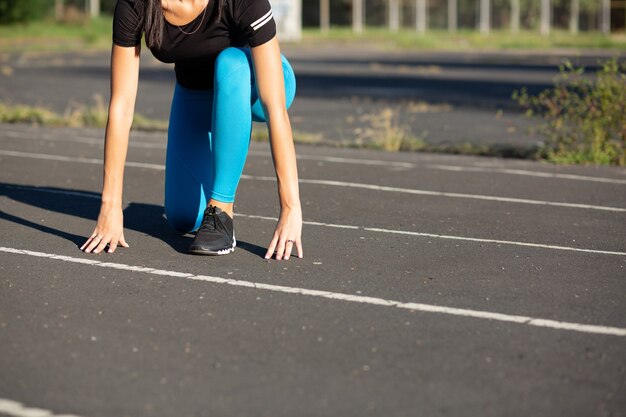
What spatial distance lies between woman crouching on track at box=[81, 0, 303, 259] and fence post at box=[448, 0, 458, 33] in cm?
5385

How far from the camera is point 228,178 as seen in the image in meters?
6.60

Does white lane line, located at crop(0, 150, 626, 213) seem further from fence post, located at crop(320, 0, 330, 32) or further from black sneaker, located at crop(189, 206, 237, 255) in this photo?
fence post, located at crop(320, 0, 330, 32)

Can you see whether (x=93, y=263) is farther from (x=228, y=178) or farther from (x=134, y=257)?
(x=228, y=178)

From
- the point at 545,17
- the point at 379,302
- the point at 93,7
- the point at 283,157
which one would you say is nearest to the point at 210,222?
the point at 283,157

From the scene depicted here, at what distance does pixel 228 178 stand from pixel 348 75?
71.0 ft

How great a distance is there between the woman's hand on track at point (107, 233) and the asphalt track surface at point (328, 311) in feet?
0.28

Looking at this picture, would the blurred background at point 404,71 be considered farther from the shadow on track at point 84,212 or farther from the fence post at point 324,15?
the shadow on track at point 84,212

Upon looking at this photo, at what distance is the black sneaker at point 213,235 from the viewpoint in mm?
6461

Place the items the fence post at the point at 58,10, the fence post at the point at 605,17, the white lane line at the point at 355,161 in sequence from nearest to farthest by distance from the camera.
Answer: the white lane line at the point at 355,161 < the fence post at the point at 58,10 < the fence post at the point at 605,17

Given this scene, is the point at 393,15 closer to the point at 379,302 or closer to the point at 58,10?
the point at 58,10

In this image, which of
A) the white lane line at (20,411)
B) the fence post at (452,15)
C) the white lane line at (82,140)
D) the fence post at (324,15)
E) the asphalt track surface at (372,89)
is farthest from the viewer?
the fence post at (324,15)

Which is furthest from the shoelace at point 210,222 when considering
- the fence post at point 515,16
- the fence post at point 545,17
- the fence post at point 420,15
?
the fence post at point 515,16

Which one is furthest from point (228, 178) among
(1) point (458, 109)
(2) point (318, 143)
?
(1) point (458, 109)

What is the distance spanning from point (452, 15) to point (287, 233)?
54.8 m
